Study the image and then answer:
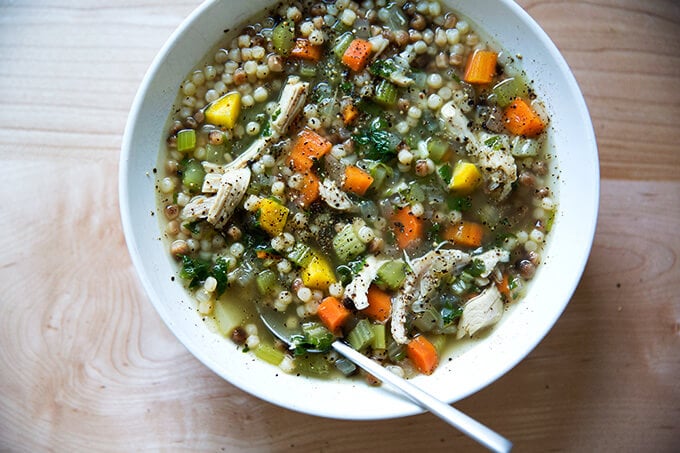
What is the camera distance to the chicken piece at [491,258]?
281 cm

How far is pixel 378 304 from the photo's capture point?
2779 millimetres

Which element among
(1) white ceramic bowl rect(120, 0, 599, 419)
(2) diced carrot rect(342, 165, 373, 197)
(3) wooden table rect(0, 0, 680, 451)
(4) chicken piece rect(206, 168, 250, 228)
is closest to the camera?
(1) white ceramic bowl rect(120, 0, 599, 419)

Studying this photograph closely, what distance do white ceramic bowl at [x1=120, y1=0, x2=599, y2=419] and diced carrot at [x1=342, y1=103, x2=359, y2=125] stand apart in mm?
589

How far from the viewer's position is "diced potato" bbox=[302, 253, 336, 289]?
2.76 m

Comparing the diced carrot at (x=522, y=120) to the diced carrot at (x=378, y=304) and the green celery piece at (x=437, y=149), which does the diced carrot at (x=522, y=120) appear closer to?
the green celery piece at (x=437, y=149)

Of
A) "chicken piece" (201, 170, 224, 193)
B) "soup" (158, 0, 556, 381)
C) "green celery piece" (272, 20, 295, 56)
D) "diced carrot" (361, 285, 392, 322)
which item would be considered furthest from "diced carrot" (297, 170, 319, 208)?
"green celery piece" (272, 20, 295, 56)

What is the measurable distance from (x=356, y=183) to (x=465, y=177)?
48 cm

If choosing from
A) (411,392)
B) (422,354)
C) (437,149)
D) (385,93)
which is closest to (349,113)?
(385,93)

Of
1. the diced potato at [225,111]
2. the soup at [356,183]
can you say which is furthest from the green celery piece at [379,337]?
the diced potato at [225,111]

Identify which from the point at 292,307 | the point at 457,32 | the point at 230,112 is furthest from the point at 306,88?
the point at 292,307

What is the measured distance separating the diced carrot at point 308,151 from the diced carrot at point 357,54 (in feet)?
1.15

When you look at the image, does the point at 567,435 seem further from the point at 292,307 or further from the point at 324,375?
the point at 292,307

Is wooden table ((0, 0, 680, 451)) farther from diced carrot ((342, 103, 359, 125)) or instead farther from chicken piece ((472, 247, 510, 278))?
diced carrot ((342, 103, 359, 125))

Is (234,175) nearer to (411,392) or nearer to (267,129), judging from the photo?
(267,129)
